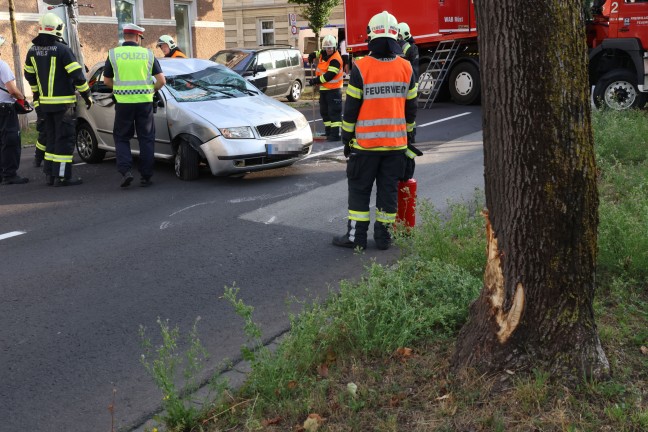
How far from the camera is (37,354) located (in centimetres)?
455

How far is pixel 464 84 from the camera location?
19.7m

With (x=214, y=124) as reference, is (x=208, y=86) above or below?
above

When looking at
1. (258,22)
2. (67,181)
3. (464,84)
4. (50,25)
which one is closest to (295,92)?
(464,84)

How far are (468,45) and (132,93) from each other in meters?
12.6

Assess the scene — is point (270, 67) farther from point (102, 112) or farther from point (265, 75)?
point (102, 112)

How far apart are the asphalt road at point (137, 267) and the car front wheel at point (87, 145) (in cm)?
60

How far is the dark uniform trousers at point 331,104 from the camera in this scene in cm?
1298

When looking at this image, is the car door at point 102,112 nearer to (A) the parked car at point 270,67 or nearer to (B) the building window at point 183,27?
(A) the parked car at point 270,67

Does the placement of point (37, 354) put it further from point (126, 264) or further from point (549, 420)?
point (549, 420)

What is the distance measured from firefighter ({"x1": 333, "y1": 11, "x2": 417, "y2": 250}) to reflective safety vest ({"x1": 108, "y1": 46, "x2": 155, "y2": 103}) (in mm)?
3762

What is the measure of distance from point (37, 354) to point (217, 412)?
1.57 metres

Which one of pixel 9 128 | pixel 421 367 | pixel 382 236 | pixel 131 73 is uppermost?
pixel 131 73

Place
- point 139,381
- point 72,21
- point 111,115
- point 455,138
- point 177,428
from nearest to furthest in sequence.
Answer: point 177,428 < point 139,381 < point 111,115 < point 455,138 < point 72,21

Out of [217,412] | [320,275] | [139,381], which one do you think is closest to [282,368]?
[217,412]
